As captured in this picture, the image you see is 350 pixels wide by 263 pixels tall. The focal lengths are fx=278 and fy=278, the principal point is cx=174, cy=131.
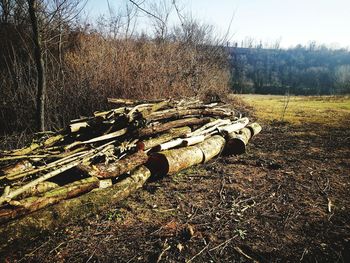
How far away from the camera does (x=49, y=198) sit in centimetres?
328

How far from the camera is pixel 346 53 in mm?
85125

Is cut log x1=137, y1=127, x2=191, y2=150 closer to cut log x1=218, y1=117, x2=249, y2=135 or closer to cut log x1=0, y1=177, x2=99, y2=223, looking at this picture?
cut log x1=218, y1=117, x2=249, y2=135

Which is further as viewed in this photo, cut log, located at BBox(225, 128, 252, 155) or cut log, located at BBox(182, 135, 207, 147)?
cut log, located at BBox(225, 128, 252, 155)

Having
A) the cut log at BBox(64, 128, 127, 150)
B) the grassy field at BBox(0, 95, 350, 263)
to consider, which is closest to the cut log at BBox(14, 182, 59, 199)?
the grassy field at BBox(0, 95, 350, 263)

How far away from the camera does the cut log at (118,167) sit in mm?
3863

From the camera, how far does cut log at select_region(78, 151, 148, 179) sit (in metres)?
3.86

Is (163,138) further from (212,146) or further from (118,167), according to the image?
(118,167)

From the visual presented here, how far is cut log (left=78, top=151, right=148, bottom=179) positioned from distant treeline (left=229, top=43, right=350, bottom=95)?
146 ft

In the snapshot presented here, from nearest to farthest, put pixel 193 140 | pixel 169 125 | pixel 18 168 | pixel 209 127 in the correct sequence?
pixel 18 168
pixel 193 140
pixel 169 125
pixel 209 127

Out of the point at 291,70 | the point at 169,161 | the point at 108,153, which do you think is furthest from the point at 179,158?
the point at 291,70

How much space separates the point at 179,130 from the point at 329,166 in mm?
3185

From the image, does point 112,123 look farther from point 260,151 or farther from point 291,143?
point 291,143

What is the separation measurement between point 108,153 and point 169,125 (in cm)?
179

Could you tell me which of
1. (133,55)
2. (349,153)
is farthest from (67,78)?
(349,153)
